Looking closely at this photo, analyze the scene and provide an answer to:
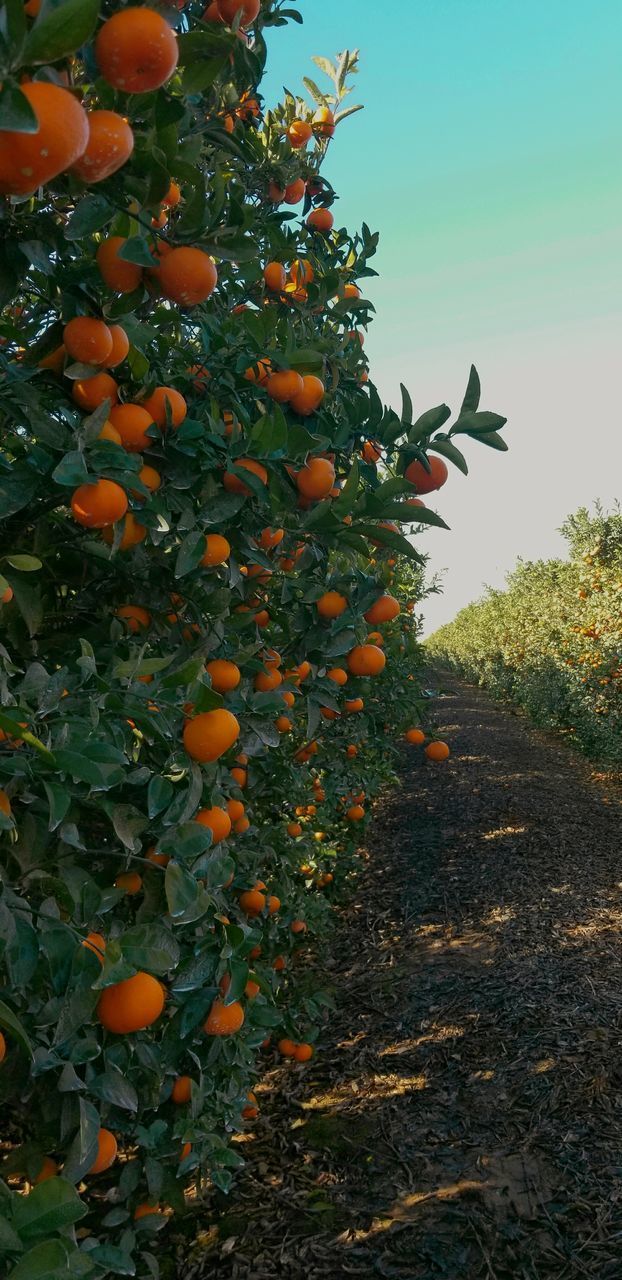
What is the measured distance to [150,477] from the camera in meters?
1.55

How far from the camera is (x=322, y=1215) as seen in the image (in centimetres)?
257

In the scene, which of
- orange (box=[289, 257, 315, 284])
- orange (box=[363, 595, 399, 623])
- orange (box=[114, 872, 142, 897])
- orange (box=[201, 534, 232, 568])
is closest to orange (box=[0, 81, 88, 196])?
orange (box=[201, 534, 232, 568])

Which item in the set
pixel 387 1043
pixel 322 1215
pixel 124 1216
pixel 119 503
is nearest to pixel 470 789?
pixel 387 1043

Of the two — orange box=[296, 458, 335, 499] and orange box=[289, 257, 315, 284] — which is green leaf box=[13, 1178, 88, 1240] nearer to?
orange box=[296, 458, 335, 499]

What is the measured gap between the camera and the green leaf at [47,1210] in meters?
0.89

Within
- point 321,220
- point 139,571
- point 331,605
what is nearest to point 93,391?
point 139,571

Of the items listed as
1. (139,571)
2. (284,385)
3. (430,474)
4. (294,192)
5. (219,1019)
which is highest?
(294,192)

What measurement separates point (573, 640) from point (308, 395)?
10557 mm

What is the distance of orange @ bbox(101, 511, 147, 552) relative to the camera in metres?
1.50

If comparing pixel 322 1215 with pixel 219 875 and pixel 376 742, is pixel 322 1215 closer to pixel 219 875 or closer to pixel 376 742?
pixel 219 875

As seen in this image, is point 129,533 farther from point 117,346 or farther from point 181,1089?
point 181,1089

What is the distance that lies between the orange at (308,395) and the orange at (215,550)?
1.27 ft

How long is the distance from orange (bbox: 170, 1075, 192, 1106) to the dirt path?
3.38 feet

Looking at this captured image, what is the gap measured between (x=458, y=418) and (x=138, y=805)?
1026mm
